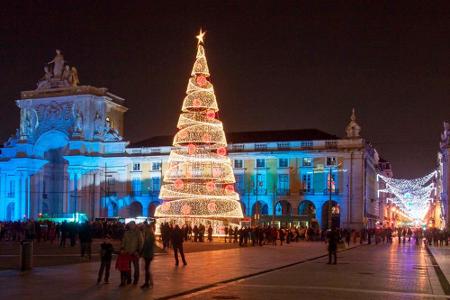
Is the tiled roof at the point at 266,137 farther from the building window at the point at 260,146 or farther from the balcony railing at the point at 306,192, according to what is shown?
the balcony railing at the point at 306,192

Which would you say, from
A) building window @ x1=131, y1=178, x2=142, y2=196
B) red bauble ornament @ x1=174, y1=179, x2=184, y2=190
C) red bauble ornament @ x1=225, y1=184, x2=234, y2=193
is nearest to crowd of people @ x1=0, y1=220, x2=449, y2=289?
red bauble ornament @ x1=174, y1=179, x2=184, y2=190

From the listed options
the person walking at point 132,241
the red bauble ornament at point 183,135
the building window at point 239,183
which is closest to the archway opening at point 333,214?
the building window at point 239,183

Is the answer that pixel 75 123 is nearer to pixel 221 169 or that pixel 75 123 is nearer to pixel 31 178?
pixel 31 178

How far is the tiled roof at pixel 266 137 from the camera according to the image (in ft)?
302

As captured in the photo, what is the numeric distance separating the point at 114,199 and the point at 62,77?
17.8 m

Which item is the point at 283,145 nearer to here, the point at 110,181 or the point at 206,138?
the point at 110,181

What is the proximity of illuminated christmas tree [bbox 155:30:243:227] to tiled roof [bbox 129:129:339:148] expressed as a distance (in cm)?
3835

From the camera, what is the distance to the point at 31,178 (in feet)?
317

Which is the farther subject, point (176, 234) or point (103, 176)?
point (103, 176)

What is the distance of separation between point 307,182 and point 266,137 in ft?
33.3

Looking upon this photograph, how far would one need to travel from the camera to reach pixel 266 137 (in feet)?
315

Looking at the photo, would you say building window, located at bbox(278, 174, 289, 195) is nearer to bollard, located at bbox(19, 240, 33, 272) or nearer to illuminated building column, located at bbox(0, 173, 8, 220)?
illuminated building column, located at bbox(0, 173, 8, 220)

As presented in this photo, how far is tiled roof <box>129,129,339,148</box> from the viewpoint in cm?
9212

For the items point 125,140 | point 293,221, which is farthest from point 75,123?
point 293,221
